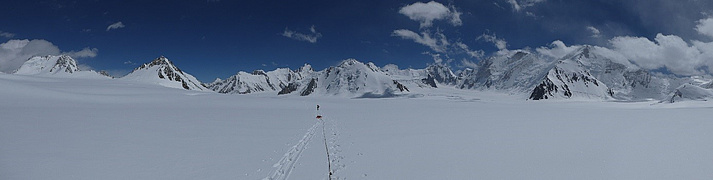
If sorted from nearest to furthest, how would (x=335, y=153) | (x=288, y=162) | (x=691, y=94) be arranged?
(x=288, y=162)
(x=335, y=153)
(x=691, y=94)

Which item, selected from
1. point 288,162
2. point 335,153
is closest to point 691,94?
point 335,153

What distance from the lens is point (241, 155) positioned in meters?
13.3

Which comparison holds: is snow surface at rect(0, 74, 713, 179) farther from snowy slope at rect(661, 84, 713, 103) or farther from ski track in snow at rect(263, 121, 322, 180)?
snowy slope at rect(661, 84, 713, 103)

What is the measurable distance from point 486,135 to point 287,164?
12.4 m

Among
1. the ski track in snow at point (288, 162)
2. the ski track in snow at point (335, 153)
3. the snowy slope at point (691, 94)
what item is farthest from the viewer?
the snowy slope at point (691, 94)

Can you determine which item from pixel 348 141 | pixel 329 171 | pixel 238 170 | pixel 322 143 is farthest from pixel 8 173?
pixel 348 141

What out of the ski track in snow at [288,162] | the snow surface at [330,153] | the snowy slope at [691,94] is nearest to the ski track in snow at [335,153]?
the snow surface at [330,153]

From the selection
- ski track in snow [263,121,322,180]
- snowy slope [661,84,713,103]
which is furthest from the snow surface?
snowy slope [661,84,713,103]

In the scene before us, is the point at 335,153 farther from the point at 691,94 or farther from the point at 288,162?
the point at 691,94

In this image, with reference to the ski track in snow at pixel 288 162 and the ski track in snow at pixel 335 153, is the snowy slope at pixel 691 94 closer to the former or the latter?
the ski track in snow at pixel 335 153

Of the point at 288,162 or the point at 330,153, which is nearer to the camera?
the point at 288,162

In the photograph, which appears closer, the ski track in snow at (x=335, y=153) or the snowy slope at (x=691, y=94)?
the ski track in snow at (x=335, y=153)

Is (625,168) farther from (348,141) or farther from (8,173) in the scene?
(8,173)

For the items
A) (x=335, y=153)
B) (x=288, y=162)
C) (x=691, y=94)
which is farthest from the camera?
(x=691, y=94)
